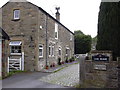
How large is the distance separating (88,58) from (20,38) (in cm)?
864

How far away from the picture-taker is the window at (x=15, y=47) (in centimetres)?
1312

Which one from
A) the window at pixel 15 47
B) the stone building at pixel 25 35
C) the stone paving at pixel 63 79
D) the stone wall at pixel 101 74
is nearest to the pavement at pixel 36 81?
the stone paving at pixel 63 79

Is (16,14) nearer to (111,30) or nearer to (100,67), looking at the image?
(111,30)

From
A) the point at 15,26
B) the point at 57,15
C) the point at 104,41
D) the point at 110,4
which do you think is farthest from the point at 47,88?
the point at 57,15

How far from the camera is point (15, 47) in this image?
13.4 meters

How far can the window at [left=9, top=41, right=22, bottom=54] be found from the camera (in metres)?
13.1

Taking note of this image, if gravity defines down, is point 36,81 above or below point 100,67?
below

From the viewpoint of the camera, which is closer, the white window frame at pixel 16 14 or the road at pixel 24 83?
the road at pixel 24 83

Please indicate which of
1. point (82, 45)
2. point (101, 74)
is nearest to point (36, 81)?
point (101, 74)

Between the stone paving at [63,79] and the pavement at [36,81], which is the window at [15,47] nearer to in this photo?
the pavement at [36,81]

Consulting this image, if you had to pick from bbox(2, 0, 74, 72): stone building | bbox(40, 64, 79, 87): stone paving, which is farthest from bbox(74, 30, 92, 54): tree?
bbox(40, 64, 79, 87): stone paving

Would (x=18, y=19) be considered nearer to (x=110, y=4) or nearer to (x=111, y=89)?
(x=110, y=4)

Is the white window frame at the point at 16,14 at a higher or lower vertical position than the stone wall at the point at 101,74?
higher

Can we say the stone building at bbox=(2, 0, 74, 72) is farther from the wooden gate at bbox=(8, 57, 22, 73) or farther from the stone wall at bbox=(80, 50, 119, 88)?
the stone wall at bbox=(80, 50, 119, 88)
